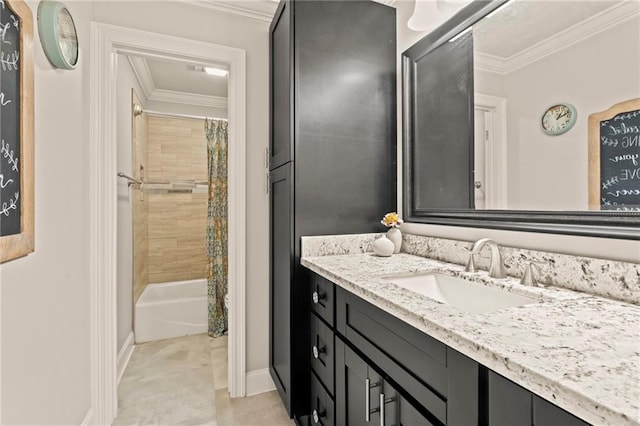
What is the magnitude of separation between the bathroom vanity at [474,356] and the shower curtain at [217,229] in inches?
72.6

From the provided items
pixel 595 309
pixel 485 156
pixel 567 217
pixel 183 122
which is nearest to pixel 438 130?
pixel 485 156

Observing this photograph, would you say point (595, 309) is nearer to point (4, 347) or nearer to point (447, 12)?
point (447, 12)

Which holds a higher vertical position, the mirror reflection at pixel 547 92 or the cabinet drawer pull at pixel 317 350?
the mirror reflection at pixel 547 92

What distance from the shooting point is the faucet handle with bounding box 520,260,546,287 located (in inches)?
39.6

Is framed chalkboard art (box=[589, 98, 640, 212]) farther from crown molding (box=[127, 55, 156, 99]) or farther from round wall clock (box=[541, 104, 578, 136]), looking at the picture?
crown molding (box=[127, 55, 156, 99])

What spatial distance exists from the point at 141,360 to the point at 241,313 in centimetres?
109

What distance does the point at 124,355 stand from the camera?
2301 mm

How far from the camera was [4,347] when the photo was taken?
0.93m

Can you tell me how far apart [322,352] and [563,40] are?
146 centimetres

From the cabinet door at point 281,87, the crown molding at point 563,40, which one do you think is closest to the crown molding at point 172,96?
the cabinet door at point 281,87

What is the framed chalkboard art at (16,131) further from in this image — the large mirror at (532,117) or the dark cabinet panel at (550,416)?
the large mirror at (532,117)

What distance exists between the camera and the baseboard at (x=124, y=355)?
213 centimetres

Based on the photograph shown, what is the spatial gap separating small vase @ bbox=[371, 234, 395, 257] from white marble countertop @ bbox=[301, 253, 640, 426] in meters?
0.55

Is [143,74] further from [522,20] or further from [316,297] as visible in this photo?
[522,20]
